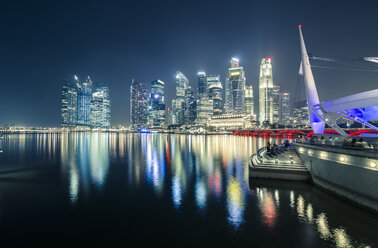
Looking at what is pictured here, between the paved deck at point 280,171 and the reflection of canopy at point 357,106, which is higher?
the reflection of canopy at point 357,106

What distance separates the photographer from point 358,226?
1104cm

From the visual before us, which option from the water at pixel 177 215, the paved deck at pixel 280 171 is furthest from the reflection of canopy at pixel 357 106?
the water at pixel 177 215

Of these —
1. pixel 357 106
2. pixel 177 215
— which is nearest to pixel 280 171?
pixel 357 106

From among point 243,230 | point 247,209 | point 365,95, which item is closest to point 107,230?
point 243,230

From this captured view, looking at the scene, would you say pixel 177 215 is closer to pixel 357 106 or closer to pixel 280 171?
pixel 280 171

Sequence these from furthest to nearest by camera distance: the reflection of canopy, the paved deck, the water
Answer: the reflection of canopy, the paved deck, the water

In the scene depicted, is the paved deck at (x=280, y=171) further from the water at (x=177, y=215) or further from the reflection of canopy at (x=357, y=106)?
the reflection of canopy at (x=357, y=106)

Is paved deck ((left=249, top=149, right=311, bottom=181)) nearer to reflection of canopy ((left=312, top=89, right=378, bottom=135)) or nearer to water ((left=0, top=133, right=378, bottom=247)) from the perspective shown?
water ((left=0, top=133, right=378, bottom=247))

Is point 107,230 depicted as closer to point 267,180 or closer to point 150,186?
point 150,186

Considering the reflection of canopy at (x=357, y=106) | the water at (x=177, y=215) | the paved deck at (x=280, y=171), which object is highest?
the reflection of canopy at (x=357, y=106)

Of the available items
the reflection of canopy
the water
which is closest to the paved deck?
the water

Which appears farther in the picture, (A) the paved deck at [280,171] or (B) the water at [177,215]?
(A) the paved deck at [280,171]

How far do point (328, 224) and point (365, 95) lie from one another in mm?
14604

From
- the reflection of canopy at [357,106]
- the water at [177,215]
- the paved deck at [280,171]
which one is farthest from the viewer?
the reflection of canopy at [357,106]
